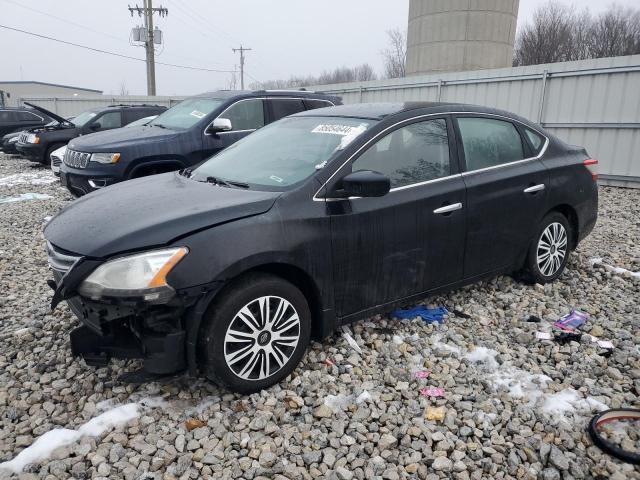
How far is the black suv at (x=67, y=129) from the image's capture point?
41.5ft

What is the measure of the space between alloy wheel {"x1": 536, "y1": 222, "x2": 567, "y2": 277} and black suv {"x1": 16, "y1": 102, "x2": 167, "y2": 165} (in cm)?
1115

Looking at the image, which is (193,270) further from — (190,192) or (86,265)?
(190,192)

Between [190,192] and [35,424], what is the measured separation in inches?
62.0

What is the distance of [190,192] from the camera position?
10.5ft

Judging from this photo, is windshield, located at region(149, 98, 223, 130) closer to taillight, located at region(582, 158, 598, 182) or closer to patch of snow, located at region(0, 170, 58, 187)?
patch of snow, located at region(0, 170, 58, 187)

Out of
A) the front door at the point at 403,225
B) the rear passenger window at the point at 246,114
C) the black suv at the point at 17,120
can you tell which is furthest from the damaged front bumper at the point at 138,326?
the black suv at the point at 17,120

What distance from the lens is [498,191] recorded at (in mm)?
3953

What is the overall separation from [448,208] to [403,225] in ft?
1.50

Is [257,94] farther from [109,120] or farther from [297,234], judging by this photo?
[109,120]

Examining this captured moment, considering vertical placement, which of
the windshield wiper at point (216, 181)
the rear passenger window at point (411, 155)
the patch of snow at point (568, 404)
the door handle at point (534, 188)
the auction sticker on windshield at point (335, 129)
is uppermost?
the auction sticker on windshield at point (335, 129)

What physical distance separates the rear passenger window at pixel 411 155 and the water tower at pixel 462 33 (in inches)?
889

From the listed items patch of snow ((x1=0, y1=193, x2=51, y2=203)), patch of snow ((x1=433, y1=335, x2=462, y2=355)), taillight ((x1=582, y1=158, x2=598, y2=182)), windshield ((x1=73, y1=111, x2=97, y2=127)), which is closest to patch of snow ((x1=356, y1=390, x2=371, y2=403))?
patch of snow ((x1=433, y1=335, x2=462, y2=355))

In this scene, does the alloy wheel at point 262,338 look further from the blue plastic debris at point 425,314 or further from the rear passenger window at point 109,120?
the rear passenger window at point 109,120

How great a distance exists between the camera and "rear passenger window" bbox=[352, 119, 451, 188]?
3.37 m
